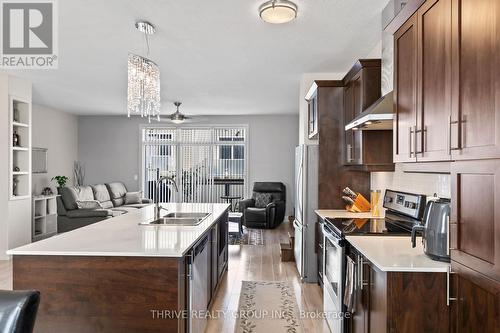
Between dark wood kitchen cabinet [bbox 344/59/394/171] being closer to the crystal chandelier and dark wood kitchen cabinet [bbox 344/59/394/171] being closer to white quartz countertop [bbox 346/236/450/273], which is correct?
white quartz countertop [bbox 346/236/450/273]

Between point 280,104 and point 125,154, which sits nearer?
point 280,104

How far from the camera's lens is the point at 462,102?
146cm

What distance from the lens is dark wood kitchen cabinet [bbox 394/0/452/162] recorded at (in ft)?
5.27

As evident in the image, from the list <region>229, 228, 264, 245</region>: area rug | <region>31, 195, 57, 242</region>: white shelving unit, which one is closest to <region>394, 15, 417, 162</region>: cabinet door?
<region>229, 228, 264, 245</region>: area rug

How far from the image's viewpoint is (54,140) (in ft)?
25.7

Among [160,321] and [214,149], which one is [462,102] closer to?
[160,321]

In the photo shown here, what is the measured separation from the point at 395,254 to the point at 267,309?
175 cm

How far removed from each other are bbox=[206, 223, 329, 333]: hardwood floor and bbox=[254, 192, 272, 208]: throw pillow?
1.69 m

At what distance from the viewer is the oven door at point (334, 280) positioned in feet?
8.16

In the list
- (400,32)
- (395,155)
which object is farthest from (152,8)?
(395,155)

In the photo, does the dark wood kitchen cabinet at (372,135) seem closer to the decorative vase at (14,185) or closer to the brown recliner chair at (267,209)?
the brown recliner chair at (267,209)

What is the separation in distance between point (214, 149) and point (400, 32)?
6996 millimetres

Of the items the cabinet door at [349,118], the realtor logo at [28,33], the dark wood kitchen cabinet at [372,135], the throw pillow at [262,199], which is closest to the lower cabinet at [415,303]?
the dark wood kitchen cabinet at [372,135]

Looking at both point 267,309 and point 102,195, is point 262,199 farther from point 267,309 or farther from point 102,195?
point 267,309
